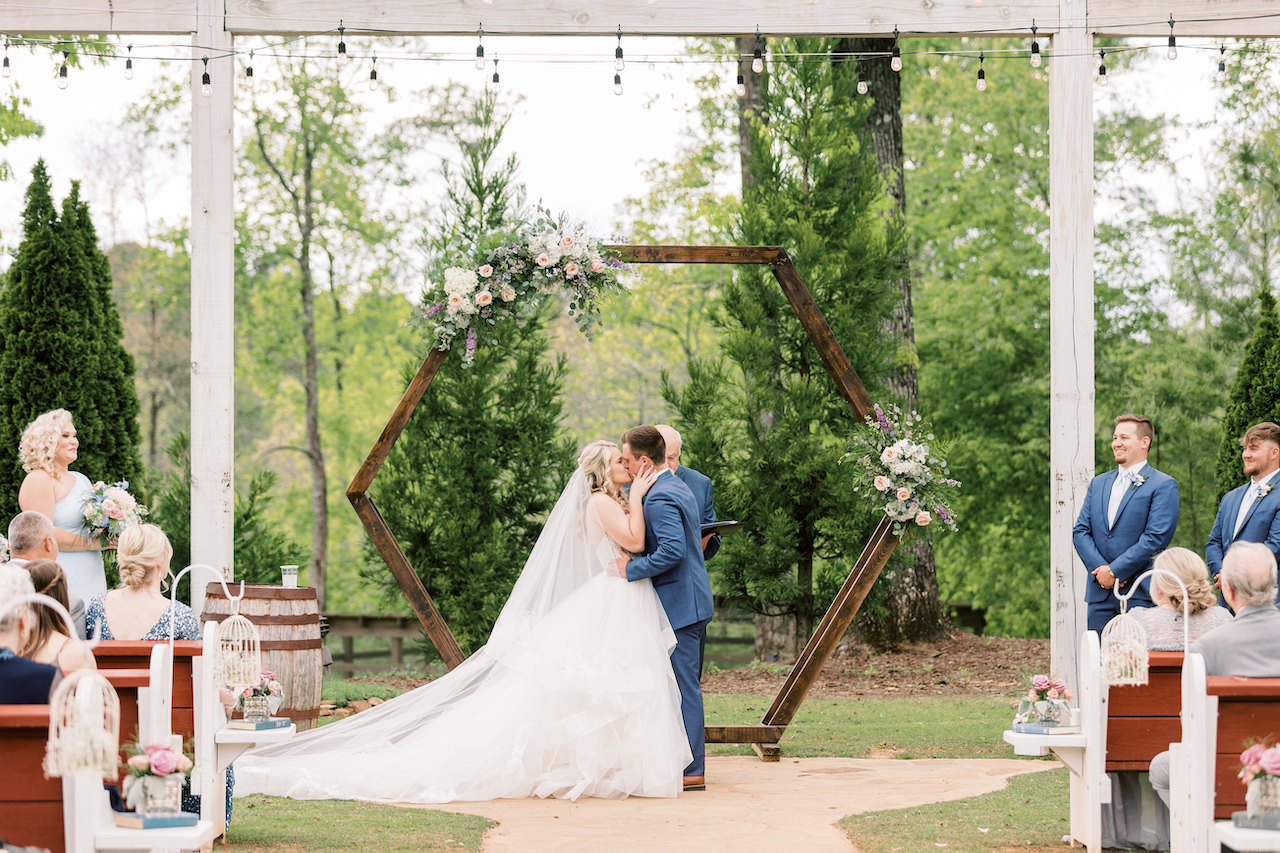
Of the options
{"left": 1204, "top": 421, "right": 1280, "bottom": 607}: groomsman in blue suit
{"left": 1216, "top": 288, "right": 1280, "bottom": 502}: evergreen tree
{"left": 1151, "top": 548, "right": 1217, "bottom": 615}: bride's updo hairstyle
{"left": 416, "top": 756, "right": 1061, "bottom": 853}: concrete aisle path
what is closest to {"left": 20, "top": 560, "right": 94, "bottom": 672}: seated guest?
{"left": 416, "top": 756, "right": 1061, "bottom": 853}: concrete aisle path

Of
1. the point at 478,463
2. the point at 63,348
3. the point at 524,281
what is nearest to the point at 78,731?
the point at 524,281

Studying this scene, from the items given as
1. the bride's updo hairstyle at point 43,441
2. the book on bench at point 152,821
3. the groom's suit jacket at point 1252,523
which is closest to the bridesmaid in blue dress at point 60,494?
the bride's updo hairstyle at point 43,441

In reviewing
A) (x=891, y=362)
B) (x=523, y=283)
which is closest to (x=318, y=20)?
(x=523, y=283)

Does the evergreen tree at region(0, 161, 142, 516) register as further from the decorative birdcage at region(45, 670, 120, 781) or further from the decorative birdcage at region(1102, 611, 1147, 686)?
the decorative birdcage at region(1102, 611, 1147, 686)

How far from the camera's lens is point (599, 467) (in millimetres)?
6449

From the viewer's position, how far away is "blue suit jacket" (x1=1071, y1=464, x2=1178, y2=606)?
635 cm

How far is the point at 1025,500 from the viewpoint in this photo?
623 inches

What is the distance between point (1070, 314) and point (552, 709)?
12.3 feet

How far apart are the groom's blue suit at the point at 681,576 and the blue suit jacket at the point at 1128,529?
2.09 metres

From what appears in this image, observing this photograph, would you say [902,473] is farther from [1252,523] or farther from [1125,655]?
[1125,655]

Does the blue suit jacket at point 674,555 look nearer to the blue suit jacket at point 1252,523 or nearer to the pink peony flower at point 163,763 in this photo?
the blue suit jacket at point 1252,523

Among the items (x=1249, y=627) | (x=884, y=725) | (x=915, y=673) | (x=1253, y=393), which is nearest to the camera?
(x=1249, y=627)

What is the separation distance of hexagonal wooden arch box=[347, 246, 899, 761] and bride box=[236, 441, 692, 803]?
728mm

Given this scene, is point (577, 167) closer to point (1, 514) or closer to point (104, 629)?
point (1, 514)
